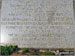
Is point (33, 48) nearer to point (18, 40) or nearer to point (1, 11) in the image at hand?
point (18, 40)

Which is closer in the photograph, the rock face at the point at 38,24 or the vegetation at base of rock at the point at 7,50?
the vegetation at base of rock at the point at 7,50

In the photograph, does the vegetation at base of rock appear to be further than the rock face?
No

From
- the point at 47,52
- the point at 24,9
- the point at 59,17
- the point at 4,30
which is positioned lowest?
the point at 47,52

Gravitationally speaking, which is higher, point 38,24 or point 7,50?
point 38,24

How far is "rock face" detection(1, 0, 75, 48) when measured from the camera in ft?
17.3

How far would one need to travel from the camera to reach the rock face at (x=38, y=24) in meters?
5.27

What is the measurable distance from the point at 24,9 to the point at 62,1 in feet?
5.31

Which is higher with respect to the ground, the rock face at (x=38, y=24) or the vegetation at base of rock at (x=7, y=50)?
the rock face at (x=38, y=24)

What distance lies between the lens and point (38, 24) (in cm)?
535

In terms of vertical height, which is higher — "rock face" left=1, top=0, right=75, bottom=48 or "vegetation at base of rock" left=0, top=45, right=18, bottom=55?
"rock face" left=1, top=0, right=75, bottom=48

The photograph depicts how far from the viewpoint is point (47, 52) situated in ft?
15.8

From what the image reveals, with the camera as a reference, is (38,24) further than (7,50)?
Yes

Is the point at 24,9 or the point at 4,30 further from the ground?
the point at 24,9

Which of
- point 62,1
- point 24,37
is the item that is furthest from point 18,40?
point 62,1
